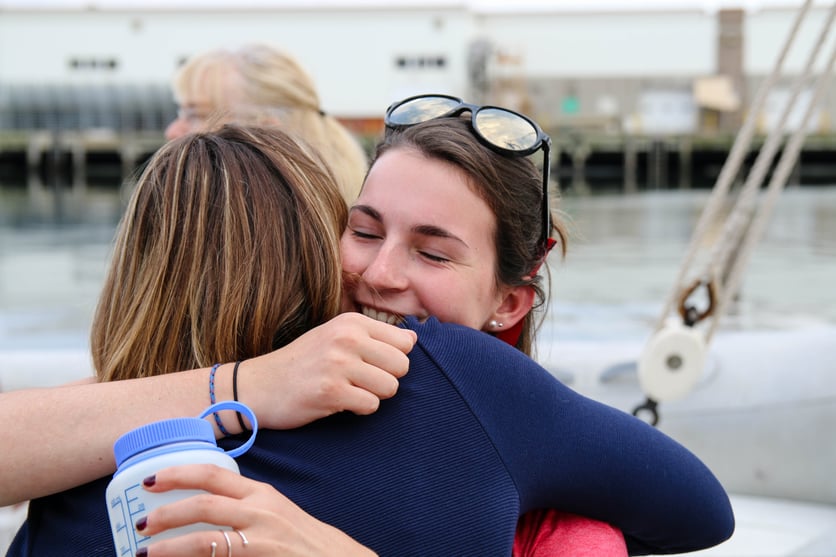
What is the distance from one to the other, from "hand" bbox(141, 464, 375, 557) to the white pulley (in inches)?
73.3

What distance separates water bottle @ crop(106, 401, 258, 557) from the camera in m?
0.83

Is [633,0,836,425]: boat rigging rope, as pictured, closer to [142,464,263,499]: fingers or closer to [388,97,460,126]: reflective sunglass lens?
[388,97,460,126]: reflective sunglass lens

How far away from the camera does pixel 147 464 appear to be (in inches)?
32.4

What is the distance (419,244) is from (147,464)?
2.07 feet

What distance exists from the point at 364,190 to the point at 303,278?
35 cm

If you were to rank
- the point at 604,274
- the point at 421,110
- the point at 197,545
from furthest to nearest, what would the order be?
the point at 604,274, the point at 421,110, the point at 197,545

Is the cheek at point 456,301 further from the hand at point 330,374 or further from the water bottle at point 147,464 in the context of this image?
the water bottle at point 147,464

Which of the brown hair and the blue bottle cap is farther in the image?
the brown hair

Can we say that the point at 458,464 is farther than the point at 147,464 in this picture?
Yes

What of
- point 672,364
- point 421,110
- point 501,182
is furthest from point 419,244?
point 672,364

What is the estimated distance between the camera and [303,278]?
1129mm

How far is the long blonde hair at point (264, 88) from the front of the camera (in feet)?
10.1

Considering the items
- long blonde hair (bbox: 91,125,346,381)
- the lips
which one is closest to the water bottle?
long blonde hair (bbox: 91,125,346,381)

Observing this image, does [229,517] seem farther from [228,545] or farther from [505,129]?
[505,129]
